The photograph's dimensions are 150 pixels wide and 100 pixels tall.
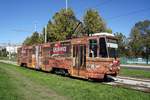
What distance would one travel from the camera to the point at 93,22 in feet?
157

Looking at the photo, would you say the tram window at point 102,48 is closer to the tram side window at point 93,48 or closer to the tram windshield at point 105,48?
the tram windshield at point 105,48

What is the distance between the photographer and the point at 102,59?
1902 centimetres

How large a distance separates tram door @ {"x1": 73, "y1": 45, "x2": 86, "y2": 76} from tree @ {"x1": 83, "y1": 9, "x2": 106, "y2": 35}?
24580mm

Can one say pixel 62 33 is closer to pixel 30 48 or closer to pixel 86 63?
pixel 30 48

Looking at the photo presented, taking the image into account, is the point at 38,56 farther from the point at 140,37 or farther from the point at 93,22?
the point at 140,37

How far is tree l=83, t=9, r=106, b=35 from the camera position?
46719 mm

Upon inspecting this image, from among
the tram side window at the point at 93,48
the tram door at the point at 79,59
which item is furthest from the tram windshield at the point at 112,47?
the tram door at the point at 79,59

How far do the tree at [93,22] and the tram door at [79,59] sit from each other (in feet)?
80.6

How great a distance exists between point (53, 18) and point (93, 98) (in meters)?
39.3

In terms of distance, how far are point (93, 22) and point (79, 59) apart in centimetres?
2748

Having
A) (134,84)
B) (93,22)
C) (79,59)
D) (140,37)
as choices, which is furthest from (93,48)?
(140,37)

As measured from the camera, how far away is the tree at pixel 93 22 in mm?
Answer: 46719

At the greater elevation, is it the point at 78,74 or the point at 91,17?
the point at 91,17

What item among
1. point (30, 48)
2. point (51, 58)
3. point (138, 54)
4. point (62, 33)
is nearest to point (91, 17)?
point (62, 33)
